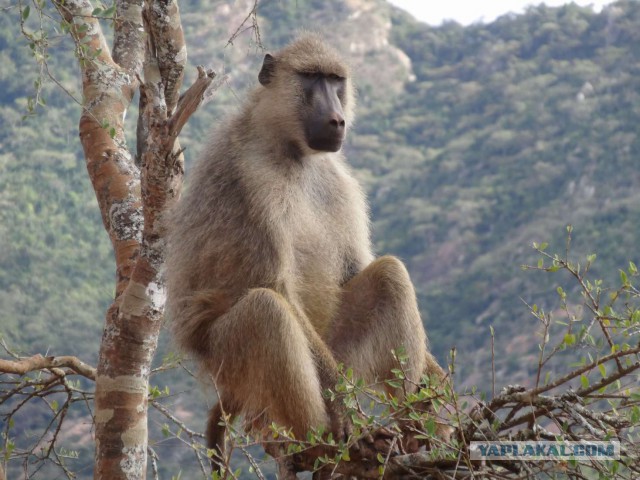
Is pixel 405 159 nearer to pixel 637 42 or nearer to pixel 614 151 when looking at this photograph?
pixel 614 151

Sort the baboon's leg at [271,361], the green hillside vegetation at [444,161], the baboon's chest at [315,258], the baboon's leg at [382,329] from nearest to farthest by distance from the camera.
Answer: the baboon's leg at [271,361]
the baboon's leg at [382,329]
the baboon's chest at [315,258]
the green hillside vegetation at [444,161]

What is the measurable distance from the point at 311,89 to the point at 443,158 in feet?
101

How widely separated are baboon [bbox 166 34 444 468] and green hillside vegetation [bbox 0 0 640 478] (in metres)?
5.96

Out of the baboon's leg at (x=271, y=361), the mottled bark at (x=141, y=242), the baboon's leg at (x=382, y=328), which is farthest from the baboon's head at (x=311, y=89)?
the baboon's leg at (x=271, y=361)

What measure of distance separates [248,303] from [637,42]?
38.0 m

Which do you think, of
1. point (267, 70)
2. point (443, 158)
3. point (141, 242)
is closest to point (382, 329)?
point (141, 242)

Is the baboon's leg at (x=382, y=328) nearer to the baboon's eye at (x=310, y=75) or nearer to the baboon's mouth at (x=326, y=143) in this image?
the baboon's mouth at (x=326, y=143)

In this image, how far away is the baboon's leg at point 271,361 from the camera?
4.50m

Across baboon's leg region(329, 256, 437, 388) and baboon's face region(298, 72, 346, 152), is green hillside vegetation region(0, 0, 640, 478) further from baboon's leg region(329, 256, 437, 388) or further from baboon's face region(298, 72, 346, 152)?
baboon's leg region(329, 256, 437, 388)

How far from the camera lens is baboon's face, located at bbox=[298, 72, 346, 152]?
525 cm

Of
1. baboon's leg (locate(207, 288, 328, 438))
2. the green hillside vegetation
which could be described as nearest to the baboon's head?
baboon's leg (locate(207, 288, 328, 438))

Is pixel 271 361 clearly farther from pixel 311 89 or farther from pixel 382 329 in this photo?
pixel 311 89

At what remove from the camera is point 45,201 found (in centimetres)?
2341

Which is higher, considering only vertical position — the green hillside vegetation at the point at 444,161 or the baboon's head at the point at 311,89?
the green hillside vegetation at the point at 444,161
